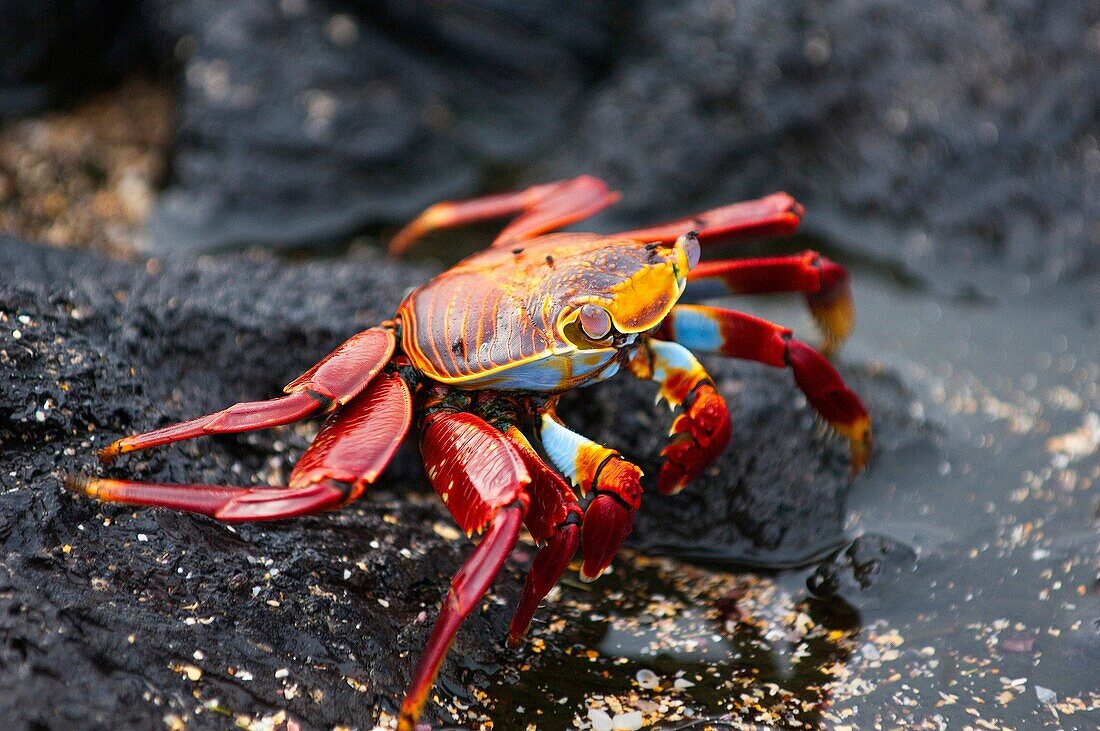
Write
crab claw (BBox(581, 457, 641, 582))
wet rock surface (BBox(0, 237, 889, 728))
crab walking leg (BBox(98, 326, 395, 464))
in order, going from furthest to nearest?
crab claw (BBox(581, 457, 641, 582)), crab walking leg (BBox(98, 326, 395, 464)), wet rock surface (BBox(0, 237, 889, 728))

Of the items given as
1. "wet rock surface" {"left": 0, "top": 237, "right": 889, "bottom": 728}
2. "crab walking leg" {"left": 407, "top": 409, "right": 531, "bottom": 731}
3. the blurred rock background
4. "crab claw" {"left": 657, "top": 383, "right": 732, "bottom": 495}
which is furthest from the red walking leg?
the blurred rock background

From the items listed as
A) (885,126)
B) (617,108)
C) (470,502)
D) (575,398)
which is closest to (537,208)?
(575,398)

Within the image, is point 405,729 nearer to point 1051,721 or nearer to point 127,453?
point 127,453

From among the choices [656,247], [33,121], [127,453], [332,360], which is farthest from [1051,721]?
[33,121]

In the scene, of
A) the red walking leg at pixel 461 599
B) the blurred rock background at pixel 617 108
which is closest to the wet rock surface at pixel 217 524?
the red walking leg at pixel 461 599

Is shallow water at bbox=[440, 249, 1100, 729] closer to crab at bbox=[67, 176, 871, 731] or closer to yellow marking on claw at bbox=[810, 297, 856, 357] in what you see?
crab at bbox=[67, 176, 871, 731]

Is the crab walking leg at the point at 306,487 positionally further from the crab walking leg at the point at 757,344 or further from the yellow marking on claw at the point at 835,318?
the yellow marking on claw at the point at 835,318
